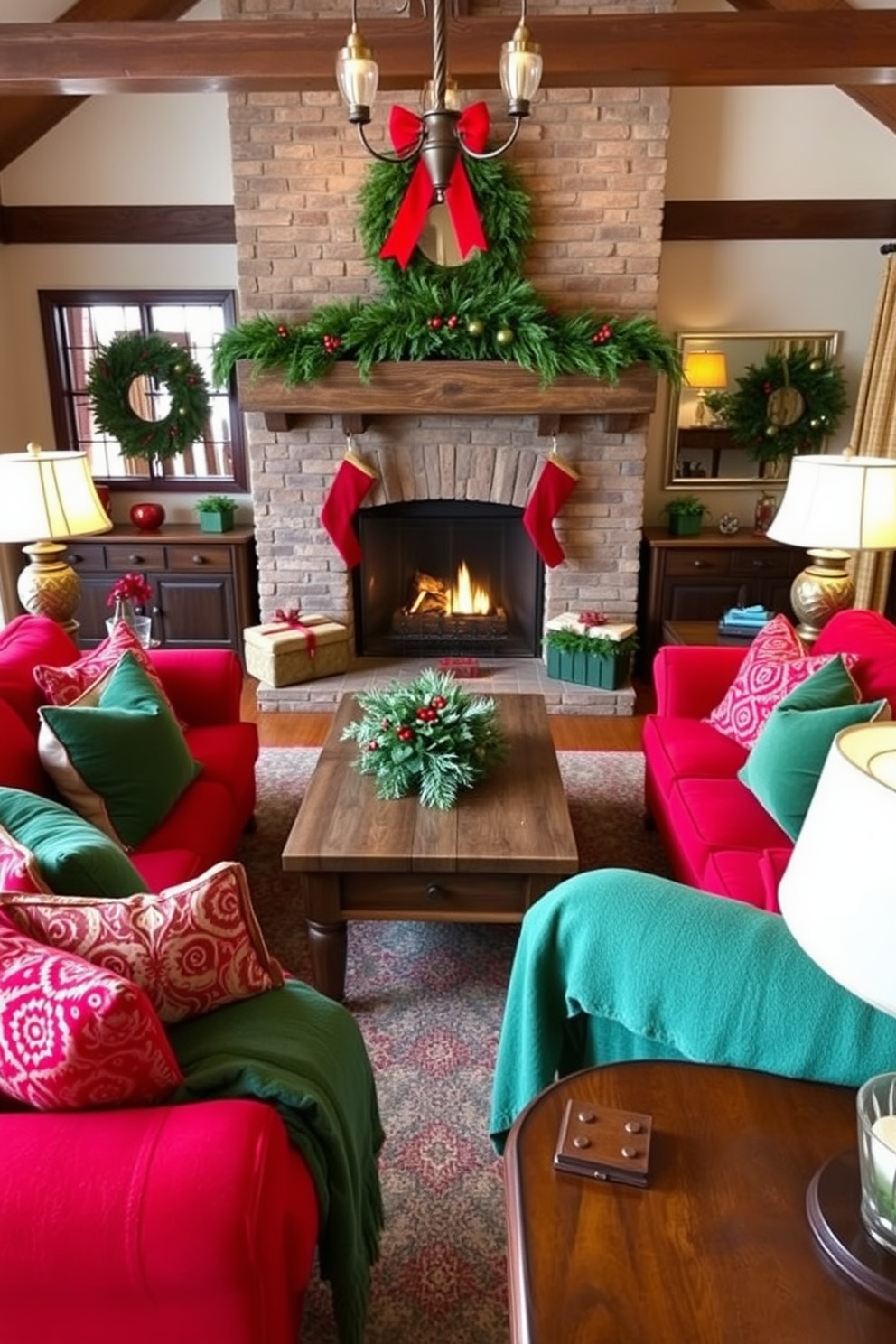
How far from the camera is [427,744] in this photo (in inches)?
105

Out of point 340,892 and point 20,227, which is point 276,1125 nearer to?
point 340,892

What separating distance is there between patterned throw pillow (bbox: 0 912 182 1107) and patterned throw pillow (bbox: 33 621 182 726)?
1.48 m

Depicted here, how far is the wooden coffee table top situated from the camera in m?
2.36

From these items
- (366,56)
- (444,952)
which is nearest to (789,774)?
(444,952)

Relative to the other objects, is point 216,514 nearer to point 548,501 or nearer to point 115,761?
point 548,501

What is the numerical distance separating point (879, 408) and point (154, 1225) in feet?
15.8

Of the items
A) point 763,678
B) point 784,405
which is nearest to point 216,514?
point 784,405

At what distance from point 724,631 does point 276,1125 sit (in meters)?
3.53

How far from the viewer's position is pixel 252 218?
4262mm

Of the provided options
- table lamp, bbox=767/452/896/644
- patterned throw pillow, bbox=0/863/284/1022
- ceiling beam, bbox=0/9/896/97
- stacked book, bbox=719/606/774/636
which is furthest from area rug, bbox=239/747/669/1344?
ceiling beam, bbox=0/9/896/97

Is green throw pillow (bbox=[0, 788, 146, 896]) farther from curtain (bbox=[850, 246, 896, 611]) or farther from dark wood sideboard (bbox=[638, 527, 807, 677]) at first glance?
curtain (bbox=[850, 246, 896, 611])

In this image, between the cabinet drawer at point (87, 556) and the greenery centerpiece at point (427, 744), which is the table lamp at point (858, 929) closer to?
the greenery centerpiece at point (427, 744)

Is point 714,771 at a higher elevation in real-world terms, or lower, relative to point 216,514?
lower

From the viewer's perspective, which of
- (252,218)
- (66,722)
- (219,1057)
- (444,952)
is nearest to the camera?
(219,1057)
